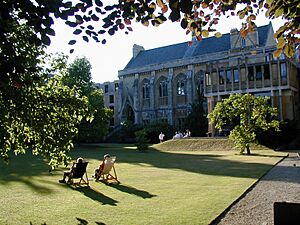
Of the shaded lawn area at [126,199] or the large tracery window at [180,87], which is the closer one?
the shaded lawn area at [126,199]

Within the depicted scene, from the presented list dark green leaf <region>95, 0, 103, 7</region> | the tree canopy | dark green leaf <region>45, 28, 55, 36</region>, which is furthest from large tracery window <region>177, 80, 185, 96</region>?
dark green leaf <region>45, 28, 55, 36</region>

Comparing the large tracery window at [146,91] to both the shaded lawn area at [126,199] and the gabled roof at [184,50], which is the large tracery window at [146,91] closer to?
the gabled roof at [184,50]

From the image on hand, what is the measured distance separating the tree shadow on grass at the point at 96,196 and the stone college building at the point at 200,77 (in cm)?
2860

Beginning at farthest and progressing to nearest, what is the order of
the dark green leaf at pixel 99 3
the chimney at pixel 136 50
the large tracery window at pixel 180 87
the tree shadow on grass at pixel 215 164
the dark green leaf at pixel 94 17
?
the chimney at pixel 136 50 → the large tracery window at pixel 180 87 → the tree shadow on grass at pixel 215 164 → the dark green leaf at pixel 94 17 → the dark green leaf at pixel 99 3

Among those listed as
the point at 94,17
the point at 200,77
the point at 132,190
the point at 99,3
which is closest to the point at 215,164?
the point at 132,190

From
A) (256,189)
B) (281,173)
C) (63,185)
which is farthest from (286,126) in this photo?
(63,185)

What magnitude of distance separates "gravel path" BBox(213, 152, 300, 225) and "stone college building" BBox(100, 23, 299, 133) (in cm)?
2458

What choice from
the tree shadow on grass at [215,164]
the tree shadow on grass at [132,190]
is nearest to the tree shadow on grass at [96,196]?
the tree shadow on grass at [132,190]

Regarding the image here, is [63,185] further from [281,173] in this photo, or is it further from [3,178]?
[281,173]

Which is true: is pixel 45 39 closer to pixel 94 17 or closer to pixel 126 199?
pixel 94 17

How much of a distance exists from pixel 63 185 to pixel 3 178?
10.5 feet

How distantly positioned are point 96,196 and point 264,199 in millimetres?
4732

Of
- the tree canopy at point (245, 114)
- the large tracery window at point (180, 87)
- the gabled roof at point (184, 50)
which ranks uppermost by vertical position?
the gabled roof at point (184, 50)

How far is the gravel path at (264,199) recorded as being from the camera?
22.7 feet
